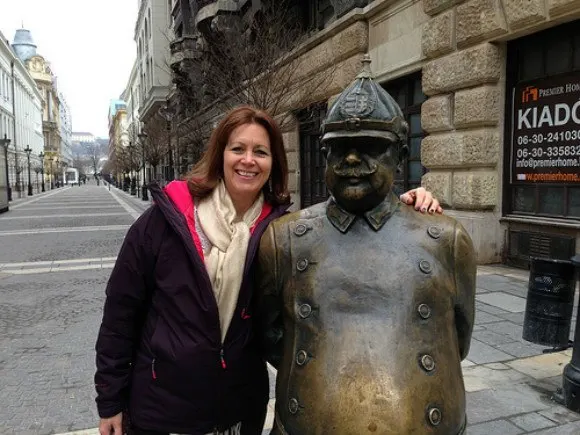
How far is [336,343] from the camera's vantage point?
1.50m

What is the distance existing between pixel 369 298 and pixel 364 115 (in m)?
0.53

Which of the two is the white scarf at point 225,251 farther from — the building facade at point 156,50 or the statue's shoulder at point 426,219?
the building facade at point 156,50

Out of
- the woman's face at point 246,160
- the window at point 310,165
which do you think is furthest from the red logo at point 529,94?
the woman's face at point 246,160

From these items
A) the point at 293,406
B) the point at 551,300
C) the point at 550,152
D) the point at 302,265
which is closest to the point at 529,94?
the point at 550,152

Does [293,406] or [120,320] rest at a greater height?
[120,320]

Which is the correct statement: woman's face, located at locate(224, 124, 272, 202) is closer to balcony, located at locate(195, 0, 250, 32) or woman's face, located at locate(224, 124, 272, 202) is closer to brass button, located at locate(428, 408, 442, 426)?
brass button, located at locate(428, 408, 442, 426)

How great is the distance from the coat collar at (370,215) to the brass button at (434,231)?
0.40ft

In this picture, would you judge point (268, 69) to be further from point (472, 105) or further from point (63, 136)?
point (63, 136)

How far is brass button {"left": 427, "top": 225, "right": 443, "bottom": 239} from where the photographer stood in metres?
1.59

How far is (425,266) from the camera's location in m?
1.53

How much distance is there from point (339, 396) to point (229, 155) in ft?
3.08

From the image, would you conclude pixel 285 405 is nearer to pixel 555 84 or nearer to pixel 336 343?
pixel 336 343

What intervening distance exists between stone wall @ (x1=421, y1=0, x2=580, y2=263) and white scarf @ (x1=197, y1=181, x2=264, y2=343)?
703 cm

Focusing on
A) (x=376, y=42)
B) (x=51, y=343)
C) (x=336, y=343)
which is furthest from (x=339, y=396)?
(x=376, y=42)
